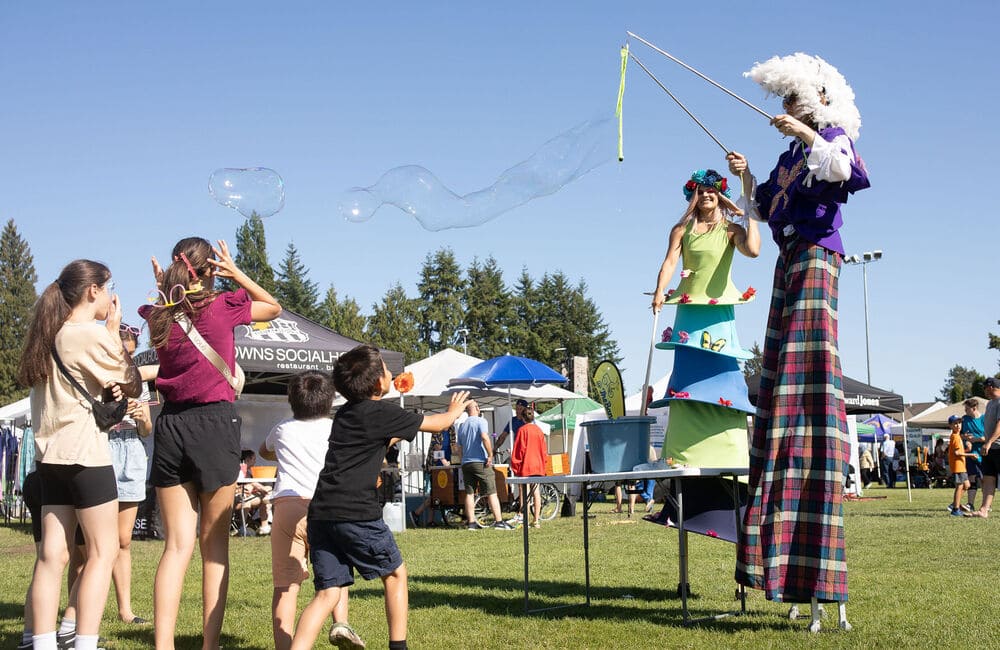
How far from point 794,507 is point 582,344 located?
7452cm

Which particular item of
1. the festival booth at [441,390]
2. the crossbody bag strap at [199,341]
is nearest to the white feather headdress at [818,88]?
the crossbody bag strap at [199,341]

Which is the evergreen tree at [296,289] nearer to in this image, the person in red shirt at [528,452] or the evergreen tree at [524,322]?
the evergreen tree at [524,322]

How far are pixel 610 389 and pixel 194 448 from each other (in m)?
2.73

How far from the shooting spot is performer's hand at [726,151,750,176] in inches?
215

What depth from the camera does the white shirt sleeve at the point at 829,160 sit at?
4633 mm

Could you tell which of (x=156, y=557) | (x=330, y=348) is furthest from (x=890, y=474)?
(x=156, y=557)

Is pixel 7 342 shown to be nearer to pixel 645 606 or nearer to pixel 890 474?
pixel 890 474

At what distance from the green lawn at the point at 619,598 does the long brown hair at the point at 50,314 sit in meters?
1.63

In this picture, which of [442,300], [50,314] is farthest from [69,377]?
[442,300]

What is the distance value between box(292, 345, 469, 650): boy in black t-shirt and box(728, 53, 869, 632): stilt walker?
68.4 inches

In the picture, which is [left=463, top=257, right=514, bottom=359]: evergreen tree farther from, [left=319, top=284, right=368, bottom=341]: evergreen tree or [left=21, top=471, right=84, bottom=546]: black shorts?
[left=21, top=471, right=84, bottom=546]: black shorts

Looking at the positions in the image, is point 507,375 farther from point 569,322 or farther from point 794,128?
point 569,322

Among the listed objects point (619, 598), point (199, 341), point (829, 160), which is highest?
point (829, 160)

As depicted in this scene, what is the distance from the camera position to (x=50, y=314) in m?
4.35
